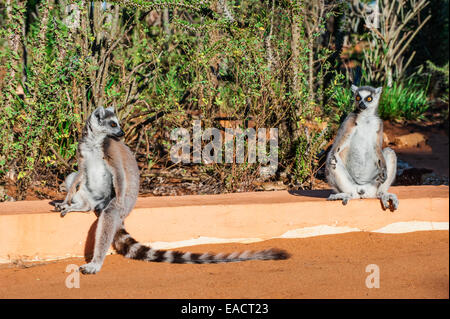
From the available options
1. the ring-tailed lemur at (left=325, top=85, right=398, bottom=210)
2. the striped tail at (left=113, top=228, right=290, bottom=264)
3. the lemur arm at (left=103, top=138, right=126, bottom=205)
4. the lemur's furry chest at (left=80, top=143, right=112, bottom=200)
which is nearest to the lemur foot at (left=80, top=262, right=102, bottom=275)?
the striped tail at (left=113, top=228, right=290, bottom=264)

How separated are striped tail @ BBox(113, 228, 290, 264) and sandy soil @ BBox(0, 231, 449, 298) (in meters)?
0.05

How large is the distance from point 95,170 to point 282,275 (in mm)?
1539

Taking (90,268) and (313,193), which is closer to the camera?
(90,268)

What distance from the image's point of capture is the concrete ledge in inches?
152

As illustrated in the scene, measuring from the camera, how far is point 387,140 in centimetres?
799

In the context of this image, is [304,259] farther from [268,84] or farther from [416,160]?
[416,160]

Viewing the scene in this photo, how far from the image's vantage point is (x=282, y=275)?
3.53m

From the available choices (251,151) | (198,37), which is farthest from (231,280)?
(198,37)

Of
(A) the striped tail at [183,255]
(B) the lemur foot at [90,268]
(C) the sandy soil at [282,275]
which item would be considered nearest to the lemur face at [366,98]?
(C) the sandy soil at [282,275]

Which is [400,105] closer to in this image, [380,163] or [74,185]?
[380,163]

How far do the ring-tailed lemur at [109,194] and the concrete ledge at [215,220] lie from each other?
16 centimetres

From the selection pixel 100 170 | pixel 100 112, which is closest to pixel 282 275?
pixel 100 170

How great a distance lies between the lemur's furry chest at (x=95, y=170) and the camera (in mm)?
3949

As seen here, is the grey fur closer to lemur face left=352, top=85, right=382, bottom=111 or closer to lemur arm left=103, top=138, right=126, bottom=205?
lemur arm left=103, top=138, right=126, bottom=205
